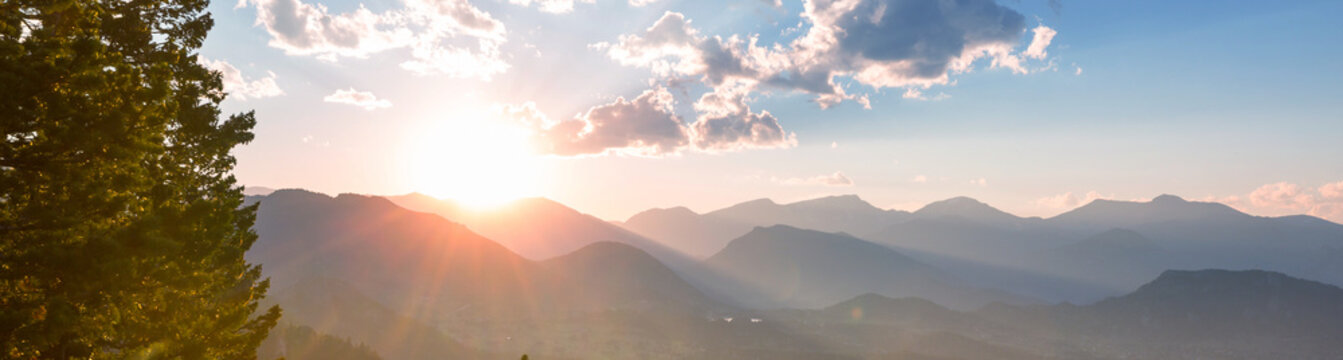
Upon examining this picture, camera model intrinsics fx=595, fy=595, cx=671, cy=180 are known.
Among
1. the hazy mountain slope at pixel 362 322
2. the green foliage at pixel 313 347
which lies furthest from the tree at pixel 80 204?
the hazy mountain slope at pixel 362 322

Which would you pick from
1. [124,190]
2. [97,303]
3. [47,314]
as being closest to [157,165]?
[124,190]

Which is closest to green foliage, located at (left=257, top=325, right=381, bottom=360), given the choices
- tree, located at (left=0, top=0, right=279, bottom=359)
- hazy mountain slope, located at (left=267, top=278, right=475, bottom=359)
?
hazy mountain slope, located at (left=267, top=278, right=475, bottom=359)

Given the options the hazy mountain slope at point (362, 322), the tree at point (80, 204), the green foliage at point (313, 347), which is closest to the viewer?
the tree at point (80, 204)

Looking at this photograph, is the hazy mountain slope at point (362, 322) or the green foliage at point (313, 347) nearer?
the green foliage at point (313, 347)

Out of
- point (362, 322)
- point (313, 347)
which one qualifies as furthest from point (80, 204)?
point (362, 322)

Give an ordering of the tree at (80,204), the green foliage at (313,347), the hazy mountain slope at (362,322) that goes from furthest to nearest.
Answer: the hazy mountain slope at (362,322) → the green foliage at (313,347) → the tree at (80,204)

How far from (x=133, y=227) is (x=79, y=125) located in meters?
2.28

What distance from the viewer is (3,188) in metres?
11.7

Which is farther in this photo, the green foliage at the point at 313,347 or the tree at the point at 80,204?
the green foliage at the point at 313,347

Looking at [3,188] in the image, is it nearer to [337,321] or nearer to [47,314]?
[47,314]

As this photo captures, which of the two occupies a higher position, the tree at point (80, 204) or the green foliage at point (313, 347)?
the tree at point (80, 204)

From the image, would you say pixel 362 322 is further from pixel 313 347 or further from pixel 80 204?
pixel 80 204

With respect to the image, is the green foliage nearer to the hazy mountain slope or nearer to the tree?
the hazy mountain slope

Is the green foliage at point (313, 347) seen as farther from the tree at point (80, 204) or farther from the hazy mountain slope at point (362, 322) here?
the tree at point (80, 204)
